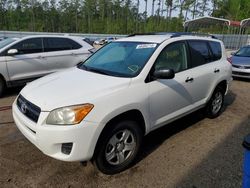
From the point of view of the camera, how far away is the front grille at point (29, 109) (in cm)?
295

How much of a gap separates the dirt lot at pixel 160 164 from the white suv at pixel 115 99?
0.99 ft

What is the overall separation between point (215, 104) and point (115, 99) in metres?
3.02

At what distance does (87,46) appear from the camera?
27.1 ft

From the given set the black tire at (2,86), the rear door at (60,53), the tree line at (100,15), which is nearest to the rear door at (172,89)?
the rear door at (60,53)

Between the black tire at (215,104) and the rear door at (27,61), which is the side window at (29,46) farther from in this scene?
the black tire at (215,104)

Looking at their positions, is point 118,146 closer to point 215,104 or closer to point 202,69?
point 202,69

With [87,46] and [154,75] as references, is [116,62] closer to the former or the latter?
[154,75]

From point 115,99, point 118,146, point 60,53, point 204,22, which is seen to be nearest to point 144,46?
point 115,99

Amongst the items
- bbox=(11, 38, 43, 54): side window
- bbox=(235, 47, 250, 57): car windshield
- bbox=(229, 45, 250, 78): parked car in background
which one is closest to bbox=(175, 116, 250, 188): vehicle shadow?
bbox=(11, 38, 43, 54): side window

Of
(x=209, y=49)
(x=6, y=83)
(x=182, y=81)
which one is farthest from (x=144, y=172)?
(x=6, y=83)

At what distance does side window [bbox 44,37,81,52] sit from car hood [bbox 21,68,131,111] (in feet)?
13.0

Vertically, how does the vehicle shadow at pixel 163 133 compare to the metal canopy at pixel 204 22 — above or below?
below

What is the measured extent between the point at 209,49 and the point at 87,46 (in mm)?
4437

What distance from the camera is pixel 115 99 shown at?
3.02 m
